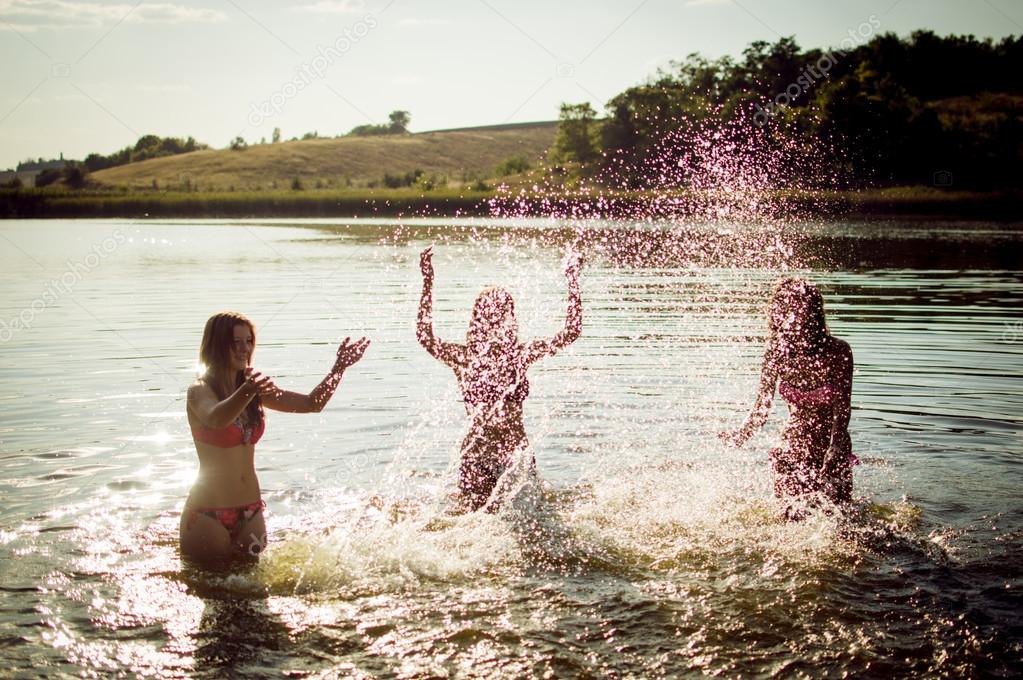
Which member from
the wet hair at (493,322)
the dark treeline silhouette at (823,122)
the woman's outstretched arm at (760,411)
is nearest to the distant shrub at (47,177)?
the dark treeline silhouette at (823,122)

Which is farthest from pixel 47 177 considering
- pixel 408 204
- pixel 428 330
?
pixel 428 330

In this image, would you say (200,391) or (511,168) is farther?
(511,168)

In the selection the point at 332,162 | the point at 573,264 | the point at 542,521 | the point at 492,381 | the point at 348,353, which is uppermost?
the point at 332,162

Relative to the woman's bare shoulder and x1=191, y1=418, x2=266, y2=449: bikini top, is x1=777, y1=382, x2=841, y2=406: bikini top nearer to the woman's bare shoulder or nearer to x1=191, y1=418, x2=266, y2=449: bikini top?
x1=191, y1=418, x2=266, y2=449: bikini top

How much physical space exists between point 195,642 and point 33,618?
4.02 ft

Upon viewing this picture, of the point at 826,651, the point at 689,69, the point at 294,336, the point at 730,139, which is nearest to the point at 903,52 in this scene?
the point at 689,69

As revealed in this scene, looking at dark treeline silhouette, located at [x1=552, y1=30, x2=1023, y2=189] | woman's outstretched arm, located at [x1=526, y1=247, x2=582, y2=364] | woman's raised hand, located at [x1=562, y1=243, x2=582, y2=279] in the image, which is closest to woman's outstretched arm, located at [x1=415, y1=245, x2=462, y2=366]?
woman's outstretched arm, located at [x1=526, y1=247, x2=582, y2=364]

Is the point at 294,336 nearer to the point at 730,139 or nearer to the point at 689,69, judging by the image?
the point at 730,139

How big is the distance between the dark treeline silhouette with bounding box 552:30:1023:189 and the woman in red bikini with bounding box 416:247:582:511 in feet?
149

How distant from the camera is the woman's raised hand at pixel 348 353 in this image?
653 cm

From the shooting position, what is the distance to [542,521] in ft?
25.6

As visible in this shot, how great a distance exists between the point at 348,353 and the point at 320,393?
346 mm

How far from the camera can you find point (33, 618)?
236 inches

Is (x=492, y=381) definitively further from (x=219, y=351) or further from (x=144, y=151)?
(x=144, y=151)
